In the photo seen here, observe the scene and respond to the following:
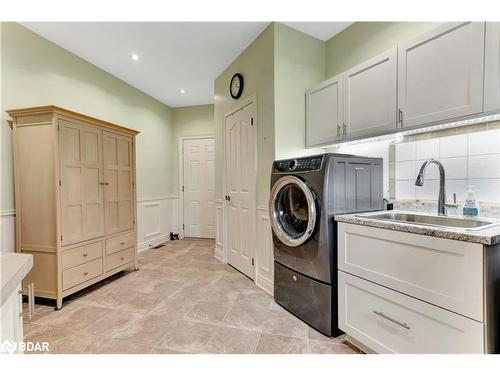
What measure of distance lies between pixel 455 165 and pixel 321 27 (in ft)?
5.80

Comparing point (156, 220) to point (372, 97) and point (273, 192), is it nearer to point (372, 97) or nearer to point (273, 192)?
point (273, 192)

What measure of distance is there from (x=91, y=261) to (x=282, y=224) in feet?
6.53

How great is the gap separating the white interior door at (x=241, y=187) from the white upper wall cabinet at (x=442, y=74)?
1.44 meters

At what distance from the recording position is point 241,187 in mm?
2967

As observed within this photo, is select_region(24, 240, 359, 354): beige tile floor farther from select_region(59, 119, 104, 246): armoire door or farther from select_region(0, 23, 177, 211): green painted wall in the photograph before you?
select_region(0, 23, 177, 211): green painted wall

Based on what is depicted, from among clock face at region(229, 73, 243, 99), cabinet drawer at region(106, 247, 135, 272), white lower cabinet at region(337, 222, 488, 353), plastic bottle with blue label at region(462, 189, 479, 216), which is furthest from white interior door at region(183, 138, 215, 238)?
plastic bottle with blue label at region(462, 189, 479, 216)

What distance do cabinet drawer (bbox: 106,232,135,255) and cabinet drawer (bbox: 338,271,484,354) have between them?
2425 mm

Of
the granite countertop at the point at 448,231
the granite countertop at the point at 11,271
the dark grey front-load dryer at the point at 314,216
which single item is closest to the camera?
the granite countertop at the point at 11,271

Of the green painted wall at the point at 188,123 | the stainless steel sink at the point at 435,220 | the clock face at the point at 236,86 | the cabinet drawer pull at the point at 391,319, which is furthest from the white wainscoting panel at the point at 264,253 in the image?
the green painted wall at the point at 188,123

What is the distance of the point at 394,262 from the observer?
1355 mm

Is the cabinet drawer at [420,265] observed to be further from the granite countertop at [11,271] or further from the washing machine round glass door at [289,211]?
the granite countertop at [11,271]

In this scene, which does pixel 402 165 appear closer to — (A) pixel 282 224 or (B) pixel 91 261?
(A) pixel 282 224

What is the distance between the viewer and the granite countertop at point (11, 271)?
682 mm
